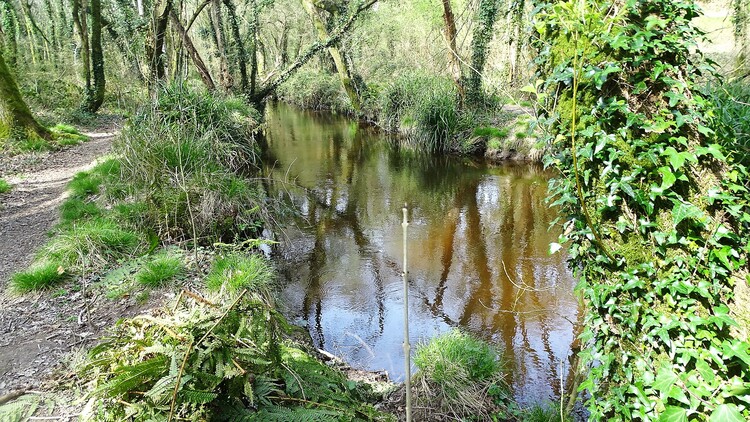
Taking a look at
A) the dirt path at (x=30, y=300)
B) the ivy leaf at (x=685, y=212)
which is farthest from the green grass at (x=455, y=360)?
the dirt path at (x=30, y=300)

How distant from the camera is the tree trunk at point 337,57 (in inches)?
571

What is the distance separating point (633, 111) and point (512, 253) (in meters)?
4.34

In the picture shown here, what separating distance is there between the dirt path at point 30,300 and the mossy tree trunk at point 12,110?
1.00 m

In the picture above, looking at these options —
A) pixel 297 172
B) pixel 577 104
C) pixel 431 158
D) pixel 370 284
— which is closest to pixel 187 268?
pixel 370 284

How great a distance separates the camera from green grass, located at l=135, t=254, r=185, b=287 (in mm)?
4059

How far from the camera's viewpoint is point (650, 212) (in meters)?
2.21

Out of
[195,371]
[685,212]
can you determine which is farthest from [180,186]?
[685,212]

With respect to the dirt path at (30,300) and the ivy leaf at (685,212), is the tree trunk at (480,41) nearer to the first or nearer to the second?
the dirt path at (30,300)

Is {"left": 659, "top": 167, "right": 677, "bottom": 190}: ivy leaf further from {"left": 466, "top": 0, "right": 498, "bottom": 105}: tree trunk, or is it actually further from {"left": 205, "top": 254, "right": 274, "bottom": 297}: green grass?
{"left": 466, "top": 0, "right": 498, "bottom": 105}: tree trunk

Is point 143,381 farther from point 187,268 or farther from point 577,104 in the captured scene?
point 187,268

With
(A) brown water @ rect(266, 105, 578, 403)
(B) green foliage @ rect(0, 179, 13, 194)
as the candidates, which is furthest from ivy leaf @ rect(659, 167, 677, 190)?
(B) green foliage @ rect(0, 179, 13, 194)

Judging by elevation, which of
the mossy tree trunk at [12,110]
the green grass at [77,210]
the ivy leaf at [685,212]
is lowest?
the green grass at [77,210]

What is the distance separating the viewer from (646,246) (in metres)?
2.27

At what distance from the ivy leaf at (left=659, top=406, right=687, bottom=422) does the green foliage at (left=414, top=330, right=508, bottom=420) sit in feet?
4.53
